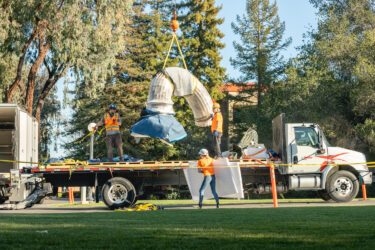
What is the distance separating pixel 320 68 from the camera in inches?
1528

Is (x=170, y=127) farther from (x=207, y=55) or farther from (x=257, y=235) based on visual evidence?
(x=207, y=55)

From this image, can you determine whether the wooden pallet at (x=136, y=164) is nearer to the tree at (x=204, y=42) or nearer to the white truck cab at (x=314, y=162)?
the white truck cab at (x=314, y=162)

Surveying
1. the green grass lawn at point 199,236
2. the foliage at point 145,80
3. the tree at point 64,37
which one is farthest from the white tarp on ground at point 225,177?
the foliage at point 145,80

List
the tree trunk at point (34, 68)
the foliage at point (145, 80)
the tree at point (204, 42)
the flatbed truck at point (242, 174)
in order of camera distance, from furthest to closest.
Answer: the tree at point (204, 42) → the foliage at point (145, 80) → the tree trunk at point (34, 68) → the flatbed truck at point (242, 174)

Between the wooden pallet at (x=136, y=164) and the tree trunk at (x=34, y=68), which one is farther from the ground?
the tree trunk at (x=34, y=68)

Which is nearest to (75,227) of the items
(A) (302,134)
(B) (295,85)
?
(A) (302,134)

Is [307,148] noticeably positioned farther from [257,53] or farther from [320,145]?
[257,53]

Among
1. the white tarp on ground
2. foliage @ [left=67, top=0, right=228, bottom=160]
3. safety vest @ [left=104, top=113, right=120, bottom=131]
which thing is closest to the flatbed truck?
the white tarp on ground

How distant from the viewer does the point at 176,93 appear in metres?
18.5

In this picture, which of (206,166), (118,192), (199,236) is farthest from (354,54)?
(199,236)

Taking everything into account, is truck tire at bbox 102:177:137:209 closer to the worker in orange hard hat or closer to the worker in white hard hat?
the worker in white hard hat

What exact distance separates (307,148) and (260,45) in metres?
32.2

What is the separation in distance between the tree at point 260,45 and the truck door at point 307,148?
2976cm

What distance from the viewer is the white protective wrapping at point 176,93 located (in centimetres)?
1788
